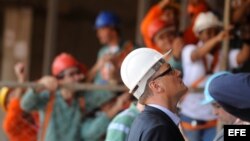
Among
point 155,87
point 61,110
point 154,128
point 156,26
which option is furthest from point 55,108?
point 154,128

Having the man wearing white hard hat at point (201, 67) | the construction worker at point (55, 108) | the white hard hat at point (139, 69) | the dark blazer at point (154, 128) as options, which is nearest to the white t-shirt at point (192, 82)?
the man wearing white hard hat at point (201, 67)

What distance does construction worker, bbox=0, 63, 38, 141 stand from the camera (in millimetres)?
7297

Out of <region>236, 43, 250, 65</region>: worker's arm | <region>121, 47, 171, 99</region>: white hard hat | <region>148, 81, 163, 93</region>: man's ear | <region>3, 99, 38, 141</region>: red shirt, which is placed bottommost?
<region>3, 99, 38, 141</region>: red shirt

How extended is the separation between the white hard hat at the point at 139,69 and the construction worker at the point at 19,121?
283cm

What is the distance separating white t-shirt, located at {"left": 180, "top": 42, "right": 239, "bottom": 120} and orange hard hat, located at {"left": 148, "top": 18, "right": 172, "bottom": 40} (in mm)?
272

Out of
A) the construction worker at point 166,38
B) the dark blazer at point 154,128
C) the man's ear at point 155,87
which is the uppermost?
the man's ear at point 155,87

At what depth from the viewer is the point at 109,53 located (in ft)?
24.9

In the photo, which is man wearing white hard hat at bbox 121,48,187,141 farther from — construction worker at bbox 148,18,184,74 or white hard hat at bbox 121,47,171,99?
construction worker at bbox 148,18,184,74

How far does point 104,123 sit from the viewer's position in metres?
6.96

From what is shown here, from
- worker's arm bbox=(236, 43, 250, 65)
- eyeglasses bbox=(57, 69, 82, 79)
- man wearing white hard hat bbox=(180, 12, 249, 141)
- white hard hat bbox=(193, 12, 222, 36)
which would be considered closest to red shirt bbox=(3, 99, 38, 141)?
eyeglasses bbox=(57, 69, 82, 79)

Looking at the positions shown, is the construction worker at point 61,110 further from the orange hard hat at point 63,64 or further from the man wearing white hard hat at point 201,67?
the man wearing white hard hat at point 201,67

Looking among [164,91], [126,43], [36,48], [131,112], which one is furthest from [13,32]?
[164,91]

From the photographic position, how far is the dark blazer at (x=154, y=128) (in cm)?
409

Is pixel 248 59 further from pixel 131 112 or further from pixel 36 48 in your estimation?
pixel 36 48
